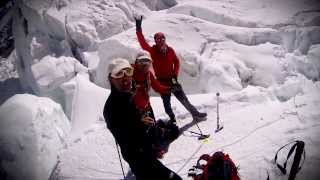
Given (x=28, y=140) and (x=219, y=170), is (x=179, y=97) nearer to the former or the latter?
(x=219, y=170)

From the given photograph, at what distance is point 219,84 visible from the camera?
25.9 ft

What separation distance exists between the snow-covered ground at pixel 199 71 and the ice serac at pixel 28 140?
0.23 ft

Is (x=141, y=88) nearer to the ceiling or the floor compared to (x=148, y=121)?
nearer to the ceiling

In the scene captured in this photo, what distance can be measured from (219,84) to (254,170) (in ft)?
13.4

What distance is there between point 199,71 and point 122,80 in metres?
5.84

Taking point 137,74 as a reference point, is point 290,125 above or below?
below

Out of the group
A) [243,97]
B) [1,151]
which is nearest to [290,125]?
[243,97]

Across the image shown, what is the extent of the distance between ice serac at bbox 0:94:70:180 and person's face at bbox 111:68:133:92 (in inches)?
104

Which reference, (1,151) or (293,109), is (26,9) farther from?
(293,109)

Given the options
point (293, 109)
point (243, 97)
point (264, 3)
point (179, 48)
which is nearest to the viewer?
point (293, 109)

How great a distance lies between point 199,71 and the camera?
870 centimetres

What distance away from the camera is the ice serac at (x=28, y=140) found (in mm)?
4996

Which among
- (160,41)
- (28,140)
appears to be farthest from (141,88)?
(28,140)

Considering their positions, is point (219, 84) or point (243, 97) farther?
point (219, 84)
